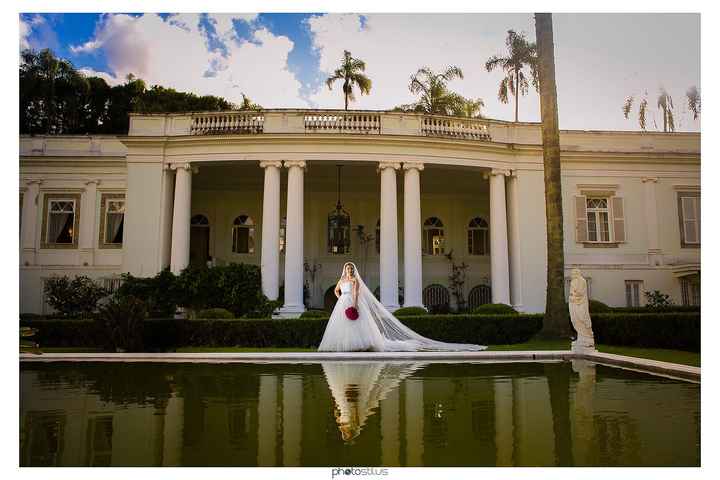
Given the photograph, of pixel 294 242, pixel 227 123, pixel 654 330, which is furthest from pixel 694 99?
pixel 227 123

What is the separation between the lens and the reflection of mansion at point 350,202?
19.5m

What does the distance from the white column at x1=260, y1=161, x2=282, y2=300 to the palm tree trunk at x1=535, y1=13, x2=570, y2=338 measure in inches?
351

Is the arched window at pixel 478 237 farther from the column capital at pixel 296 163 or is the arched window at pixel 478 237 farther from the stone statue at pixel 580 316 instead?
the stone statue at pixel 580 316

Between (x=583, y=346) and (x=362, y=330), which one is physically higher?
(x=362, y=330)

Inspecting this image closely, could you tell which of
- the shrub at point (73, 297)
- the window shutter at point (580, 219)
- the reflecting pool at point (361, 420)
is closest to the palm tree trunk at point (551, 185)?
the reflecting pool at point (361, 420)

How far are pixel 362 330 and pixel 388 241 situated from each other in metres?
7.86

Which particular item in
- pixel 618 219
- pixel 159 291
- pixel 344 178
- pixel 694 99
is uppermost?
pixel 344 178

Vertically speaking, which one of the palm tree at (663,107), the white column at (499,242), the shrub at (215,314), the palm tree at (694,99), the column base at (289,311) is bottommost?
the column base at (289,311)

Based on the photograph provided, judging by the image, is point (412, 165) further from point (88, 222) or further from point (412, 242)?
point (88, 222)

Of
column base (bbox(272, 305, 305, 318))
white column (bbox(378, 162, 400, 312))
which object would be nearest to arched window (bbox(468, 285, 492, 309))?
white column (bbox(378, 162, 400, 312))

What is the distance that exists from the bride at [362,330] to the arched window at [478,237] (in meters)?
13.6

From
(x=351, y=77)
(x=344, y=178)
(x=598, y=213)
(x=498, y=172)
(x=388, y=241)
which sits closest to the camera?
(x=388, y=241)

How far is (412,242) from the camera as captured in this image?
1948 centimetres
